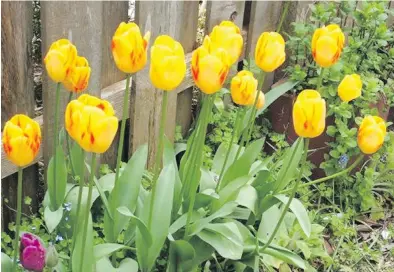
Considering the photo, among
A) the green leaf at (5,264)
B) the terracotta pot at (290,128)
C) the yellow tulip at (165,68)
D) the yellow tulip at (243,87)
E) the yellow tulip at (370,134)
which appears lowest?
the terracotta pot at (290,128)

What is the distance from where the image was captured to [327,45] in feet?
5.80

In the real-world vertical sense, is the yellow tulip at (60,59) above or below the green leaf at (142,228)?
above

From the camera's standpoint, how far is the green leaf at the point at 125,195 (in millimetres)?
1893

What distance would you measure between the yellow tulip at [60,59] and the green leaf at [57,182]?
43 cm

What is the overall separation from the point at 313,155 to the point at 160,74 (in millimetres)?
1699

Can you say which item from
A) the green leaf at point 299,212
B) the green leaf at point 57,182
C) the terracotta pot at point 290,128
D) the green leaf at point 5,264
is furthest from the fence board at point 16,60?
the terracotta pot at point 290,128

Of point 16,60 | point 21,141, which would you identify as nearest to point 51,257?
point 21,141

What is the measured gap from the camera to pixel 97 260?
1.76m

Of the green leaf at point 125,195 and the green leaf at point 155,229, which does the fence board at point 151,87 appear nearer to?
the green leaf at point 125,195

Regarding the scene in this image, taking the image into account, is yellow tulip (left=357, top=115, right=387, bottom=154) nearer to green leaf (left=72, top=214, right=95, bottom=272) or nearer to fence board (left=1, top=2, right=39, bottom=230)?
green leaf (left=72, top=214, right=95, bottom=272)

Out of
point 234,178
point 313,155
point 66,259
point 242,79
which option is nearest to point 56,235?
point 66,259

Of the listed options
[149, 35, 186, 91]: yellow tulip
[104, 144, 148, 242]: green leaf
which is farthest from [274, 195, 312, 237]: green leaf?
[149, 35, 186, 91]: yellow tulip

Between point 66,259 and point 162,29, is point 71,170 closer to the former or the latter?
point 66,259

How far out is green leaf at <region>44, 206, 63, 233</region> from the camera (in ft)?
6.20
